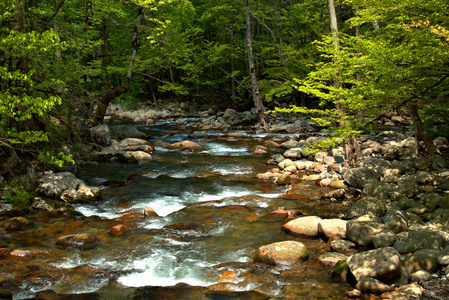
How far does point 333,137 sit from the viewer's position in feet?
24.3

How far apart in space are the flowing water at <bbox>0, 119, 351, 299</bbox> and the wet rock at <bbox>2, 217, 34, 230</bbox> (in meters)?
0.18

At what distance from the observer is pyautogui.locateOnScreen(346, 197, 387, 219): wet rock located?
7.02 meters

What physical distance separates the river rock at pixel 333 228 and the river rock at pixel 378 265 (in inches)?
51.0

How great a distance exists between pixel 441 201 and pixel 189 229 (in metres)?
5.15

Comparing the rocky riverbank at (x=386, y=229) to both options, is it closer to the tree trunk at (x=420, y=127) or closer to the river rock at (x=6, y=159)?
the tree trunk at (x=420, y=127)

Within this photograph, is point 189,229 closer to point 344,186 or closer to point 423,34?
point 344,186

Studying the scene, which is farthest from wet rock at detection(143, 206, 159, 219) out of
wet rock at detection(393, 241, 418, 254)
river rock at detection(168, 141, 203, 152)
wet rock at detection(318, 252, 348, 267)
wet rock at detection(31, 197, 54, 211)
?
river rock at detection(168, 141, 203, 152)

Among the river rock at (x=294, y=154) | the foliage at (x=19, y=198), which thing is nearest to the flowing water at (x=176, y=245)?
the foliage at (x=19, y=198)

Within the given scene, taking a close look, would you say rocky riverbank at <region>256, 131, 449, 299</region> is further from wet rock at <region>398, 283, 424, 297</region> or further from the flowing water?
the flowing water

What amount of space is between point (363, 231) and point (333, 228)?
1.90ft

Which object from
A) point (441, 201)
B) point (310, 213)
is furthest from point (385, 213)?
point (310, 213)

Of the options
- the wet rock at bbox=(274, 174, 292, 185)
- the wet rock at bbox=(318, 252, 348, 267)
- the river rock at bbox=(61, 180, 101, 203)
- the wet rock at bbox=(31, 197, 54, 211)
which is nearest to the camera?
the wet rock at bbox=(318, 252, 348, 267)

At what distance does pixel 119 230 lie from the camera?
706 cm

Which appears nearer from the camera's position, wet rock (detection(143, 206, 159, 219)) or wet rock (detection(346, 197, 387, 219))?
wet rock (detection(346, 197, 387, 219))
